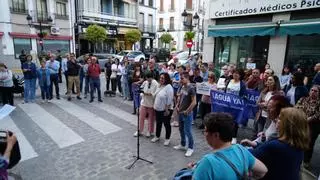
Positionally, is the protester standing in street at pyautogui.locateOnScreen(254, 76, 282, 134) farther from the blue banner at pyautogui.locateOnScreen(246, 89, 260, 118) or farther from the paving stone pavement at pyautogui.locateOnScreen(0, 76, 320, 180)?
the paving stone pavement at pyautogui.locateOnScreen(0, 76, 320, 180)

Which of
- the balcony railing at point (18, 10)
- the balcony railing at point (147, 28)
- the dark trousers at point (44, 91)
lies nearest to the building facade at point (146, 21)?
the balcony railing at point (147, 28)

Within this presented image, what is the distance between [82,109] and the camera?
9.34 metres

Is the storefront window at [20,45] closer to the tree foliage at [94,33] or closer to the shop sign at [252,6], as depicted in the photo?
the tree foliage at [94,33]

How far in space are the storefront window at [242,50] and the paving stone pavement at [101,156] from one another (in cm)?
533

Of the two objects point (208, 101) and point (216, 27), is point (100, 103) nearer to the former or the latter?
point (208, 101)

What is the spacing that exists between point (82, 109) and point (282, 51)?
26.9 feet

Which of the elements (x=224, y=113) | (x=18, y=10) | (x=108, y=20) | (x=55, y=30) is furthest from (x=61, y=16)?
(x=224, y=113)

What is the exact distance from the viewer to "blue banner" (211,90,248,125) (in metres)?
6.25

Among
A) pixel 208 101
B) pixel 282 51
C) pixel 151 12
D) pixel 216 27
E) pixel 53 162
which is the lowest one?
pixel 53 162

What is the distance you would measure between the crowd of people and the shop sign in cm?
321

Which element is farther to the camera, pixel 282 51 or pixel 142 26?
pixel 142 26

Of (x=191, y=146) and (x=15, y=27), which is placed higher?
(x=15, y=27)

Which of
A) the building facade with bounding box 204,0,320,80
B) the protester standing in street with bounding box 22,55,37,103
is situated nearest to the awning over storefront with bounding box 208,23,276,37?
the building facade with bounding box 204,0,320,80

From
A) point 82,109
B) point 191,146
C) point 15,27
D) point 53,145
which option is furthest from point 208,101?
point 15,27
